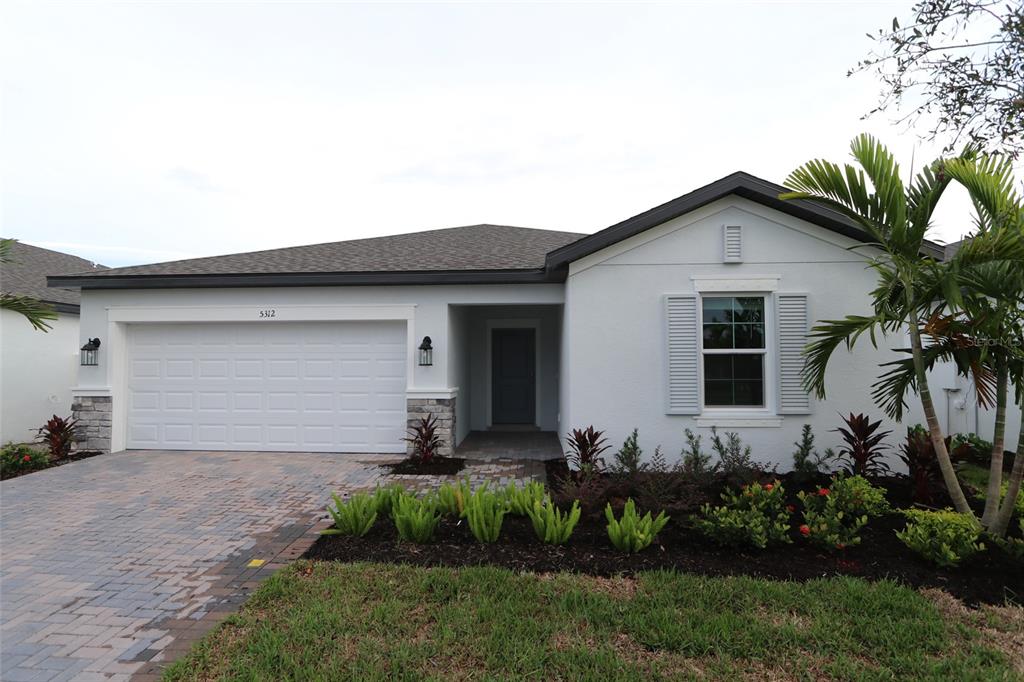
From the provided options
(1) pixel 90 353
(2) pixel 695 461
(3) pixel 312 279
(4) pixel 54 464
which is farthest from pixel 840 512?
(1) pixel 90 353

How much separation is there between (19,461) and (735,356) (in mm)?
11064

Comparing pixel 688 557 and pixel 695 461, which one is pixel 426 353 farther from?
pixel 688 557

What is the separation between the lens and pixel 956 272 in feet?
14.7

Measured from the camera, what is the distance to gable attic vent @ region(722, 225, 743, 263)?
7363 millimetres

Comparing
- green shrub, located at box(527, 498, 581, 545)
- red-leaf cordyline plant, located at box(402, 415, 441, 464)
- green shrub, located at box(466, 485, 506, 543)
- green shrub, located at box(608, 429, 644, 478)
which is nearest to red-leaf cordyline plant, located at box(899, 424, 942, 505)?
green shrub, located at box(608, 429, 644, 478)

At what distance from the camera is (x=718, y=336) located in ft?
24.5

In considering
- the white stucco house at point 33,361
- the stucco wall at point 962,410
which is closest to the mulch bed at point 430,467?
the white stucco house at point 33,361

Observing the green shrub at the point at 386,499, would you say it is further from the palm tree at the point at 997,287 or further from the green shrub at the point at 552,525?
the palm tree at the point at 997,287

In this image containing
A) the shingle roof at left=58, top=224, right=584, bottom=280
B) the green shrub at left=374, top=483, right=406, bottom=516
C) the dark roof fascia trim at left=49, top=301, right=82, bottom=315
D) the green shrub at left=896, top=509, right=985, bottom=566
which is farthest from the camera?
the dark roof fascia trim at left=49, top=301, right=82, bottom=315

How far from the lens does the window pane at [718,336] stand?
24.4 ft

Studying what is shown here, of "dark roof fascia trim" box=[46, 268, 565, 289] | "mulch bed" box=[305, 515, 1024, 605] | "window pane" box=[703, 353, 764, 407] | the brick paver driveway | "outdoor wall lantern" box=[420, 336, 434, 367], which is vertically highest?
"dark roof fascia trim" box=[46, 268, 565, 289]

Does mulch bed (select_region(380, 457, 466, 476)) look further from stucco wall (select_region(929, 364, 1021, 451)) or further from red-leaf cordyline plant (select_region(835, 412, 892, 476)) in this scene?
stucco wall (select_region(929, 364, 1021, 451))

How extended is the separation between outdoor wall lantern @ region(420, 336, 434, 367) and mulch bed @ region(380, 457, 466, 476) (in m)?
1.62

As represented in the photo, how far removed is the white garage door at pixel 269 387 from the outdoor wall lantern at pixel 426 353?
0.46 m
